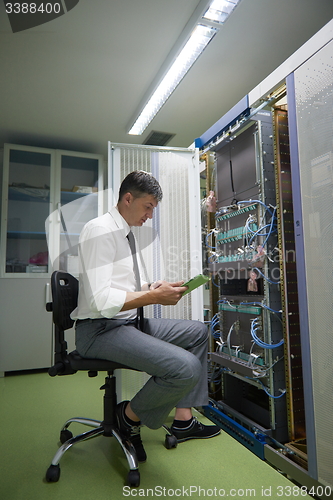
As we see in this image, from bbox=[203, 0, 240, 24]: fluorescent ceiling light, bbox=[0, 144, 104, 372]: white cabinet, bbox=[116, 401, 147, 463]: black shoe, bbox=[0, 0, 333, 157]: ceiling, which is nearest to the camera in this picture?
bbox=[116, 401, 147, 463]: black shoe

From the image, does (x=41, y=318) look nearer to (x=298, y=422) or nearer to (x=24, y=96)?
(x=24, y=96)

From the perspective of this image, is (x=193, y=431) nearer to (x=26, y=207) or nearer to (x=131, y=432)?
(x=131, y=432)

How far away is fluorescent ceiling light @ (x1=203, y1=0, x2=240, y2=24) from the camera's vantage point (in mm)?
1806

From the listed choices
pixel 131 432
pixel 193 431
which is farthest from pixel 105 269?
pixel 193 431

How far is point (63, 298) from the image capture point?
1.55m

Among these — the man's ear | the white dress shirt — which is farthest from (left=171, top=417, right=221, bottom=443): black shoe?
the man's ear

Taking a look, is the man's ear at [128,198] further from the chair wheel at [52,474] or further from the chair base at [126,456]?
the chair wheel at [52,474]

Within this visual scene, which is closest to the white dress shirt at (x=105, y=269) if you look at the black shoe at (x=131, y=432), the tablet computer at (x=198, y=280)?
the tablet computer at (x=198, y=280)

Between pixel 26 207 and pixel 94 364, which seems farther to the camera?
pixel 26 207

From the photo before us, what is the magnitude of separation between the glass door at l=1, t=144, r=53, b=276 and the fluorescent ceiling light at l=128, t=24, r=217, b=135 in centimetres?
121

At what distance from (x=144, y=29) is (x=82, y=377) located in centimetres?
290

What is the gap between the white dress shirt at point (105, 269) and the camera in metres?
1.39

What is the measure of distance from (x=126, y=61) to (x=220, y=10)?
2.64 ft

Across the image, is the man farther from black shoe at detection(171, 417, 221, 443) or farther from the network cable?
the network cable
